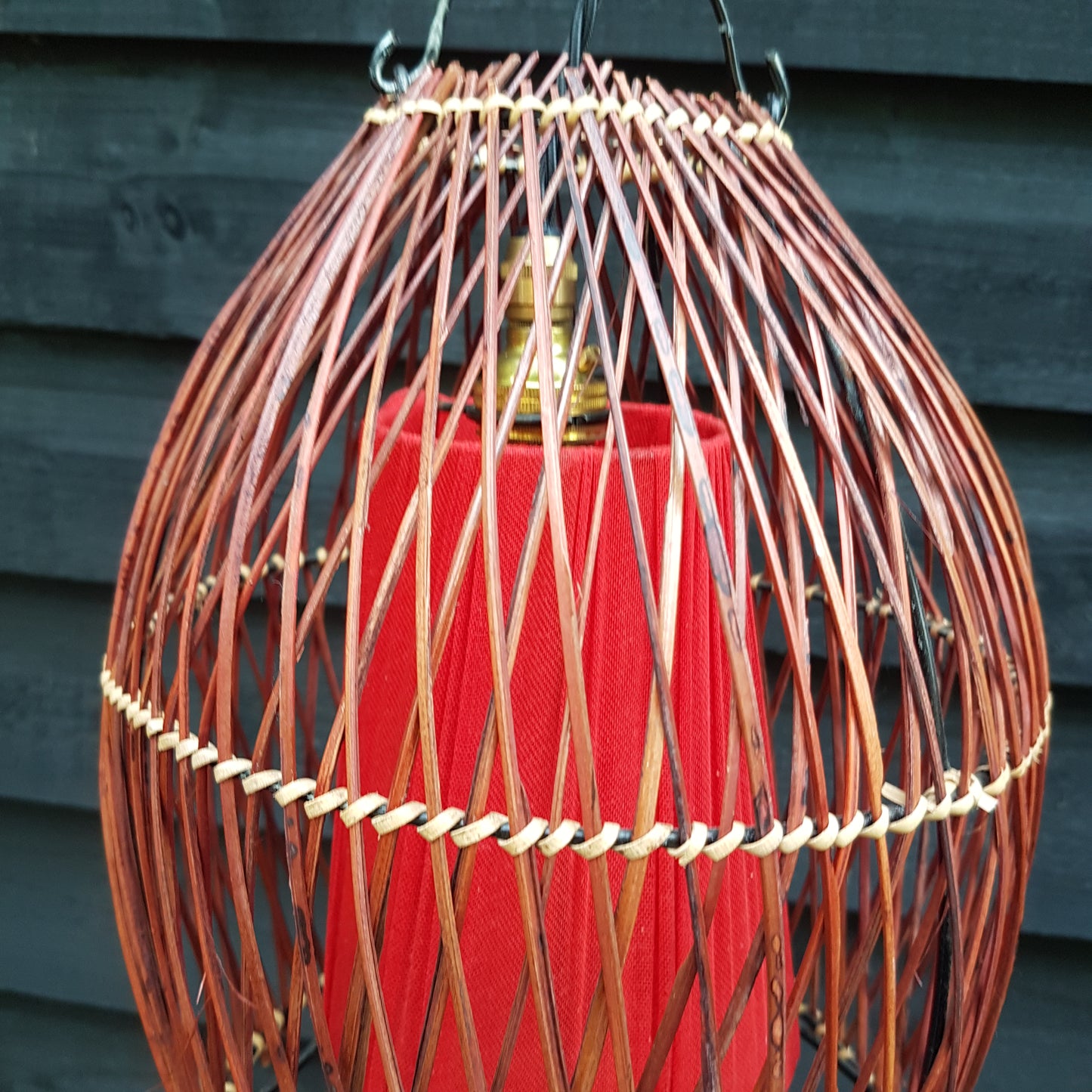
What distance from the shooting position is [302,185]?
81cm

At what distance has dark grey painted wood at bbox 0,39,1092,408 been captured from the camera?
0.75m

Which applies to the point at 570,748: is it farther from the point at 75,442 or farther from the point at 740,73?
the point at 75,442

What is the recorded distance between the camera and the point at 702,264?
1.18ft

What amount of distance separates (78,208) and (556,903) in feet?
2.56

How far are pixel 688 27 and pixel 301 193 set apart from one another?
0.37 meters

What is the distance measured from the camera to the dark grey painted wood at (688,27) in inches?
27.8

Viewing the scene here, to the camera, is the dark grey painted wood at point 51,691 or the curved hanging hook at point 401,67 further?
the dark grey painted wood at point 51,691

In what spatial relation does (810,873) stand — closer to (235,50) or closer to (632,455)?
(632,455)

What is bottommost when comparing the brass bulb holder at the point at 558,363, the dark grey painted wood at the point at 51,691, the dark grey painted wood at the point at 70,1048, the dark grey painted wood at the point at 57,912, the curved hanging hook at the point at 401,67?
the dark grey painted wood at the point at 70,1048

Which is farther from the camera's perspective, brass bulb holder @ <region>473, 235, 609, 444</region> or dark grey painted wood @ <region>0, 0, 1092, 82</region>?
dark grey painted wood @ <region>0, 0, 1092, 82</region>

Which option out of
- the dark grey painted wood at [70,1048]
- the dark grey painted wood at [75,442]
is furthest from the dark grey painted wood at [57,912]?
the dark grey painted wood at [75,442]

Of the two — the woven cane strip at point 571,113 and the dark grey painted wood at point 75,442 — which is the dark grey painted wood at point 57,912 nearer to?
the dark grey painted wood at point 75,442

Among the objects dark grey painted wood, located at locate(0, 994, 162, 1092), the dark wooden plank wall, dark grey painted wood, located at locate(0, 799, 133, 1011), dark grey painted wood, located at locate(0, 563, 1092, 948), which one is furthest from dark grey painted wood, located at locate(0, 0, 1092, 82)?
dark grey painted wood, located at locate(0, 994, 162, 1092)

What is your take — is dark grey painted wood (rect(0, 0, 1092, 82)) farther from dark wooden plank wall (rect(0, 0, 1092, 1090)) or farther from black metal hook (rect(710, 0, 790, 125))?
black metal hook (rect(710, 0, 790, 125))
